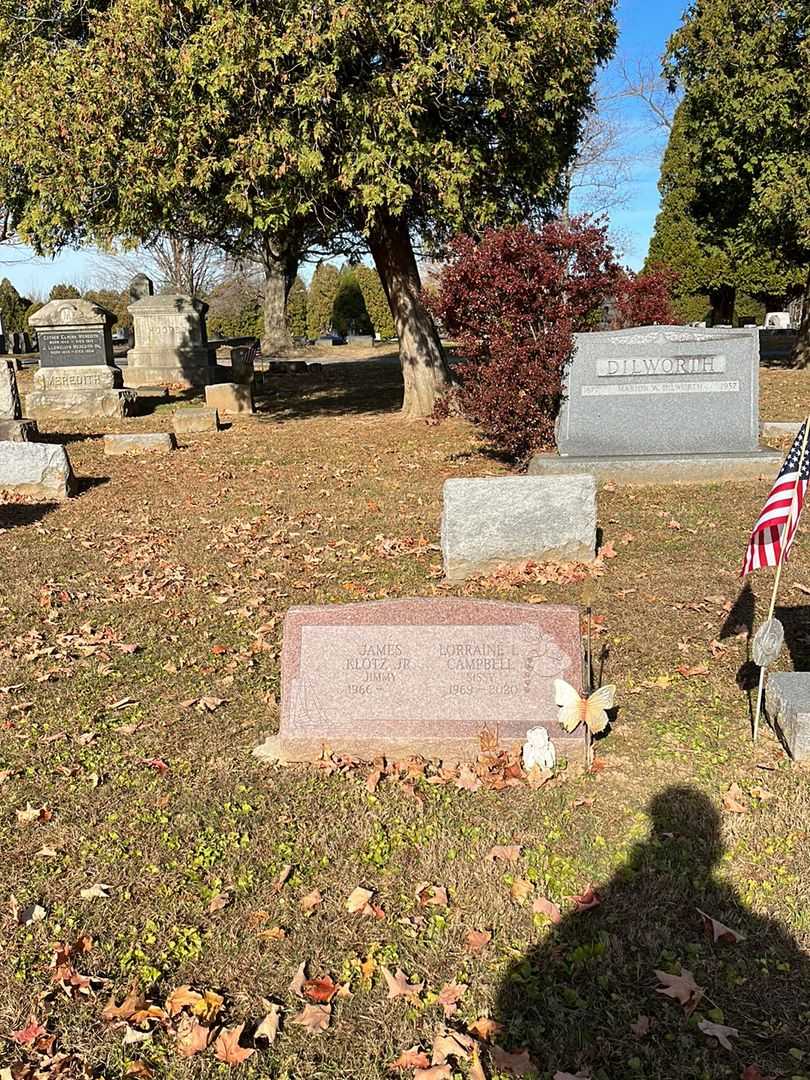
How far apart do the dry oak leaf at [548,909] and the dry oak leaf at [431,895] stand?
35 centimetres

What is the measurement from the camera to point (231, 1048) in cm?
281

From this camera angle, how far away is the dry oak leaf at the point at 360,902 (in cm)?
346

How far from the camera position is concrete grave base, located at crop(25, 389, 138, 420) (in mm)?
18297

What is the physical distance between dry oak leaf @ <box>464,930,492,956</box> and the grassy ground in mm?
13

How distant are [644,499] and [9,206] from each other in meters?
13.5

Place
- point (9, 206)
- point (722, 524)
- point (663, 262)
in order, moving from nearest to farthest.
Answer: point (722, 524)
point (9, 206)
point (663, 262)

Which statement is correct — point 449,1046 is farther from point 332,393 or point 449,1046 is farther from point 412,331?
point 332,393

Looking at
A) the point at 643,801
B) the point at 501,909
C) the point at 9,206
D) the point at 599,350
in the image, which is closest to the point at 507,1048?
the point at 501,909

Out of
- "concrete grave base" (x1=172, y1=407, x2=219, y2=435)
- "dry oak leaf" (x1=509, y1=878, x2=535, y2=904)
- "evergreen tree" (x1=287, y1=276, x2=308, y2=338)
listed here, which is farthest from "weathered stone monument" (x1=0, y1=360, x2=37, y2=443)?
"evergreen tree" (x1=287, y1=276, x2=308, y2=338)

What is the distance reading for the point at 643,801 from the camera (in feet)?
13.5

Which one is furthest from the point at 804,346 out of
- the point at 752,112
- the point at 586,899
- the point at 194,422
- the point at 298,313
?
the point at 298,313

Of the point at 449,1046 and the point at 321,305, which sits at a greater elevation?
the point at 321,305

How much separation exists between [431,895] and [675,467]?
7377 mm

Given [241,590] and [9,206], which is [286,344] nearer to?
[9,206]
